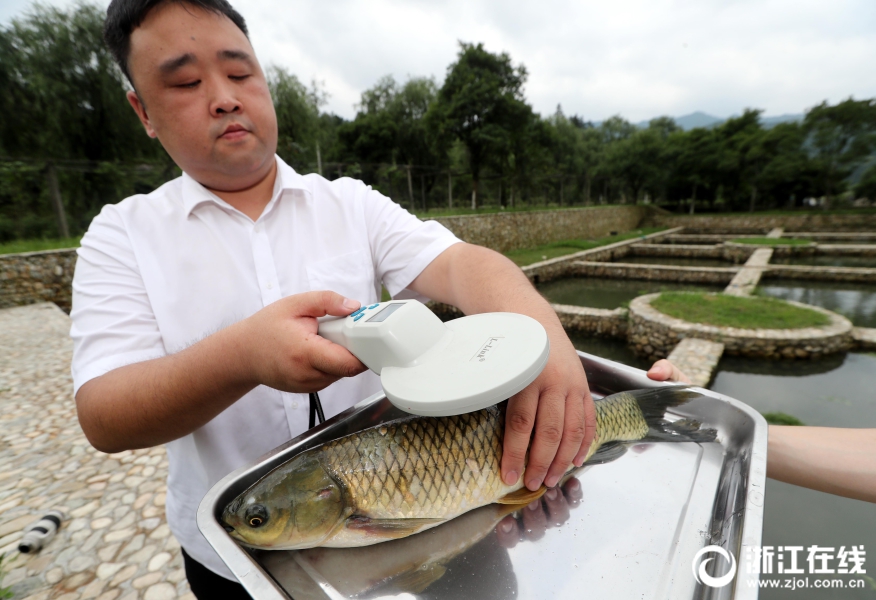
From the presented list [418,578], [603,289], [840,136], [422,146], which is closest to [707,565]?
[418,578]

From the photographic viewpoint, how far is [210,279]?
102 centimetres

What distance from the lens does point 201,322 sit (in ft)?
3.28

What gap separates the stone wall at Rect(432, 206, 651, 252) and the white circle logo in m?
8.84

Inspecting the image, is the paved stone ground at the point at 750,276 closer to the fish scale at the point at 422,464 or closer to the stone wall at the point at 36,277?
the fish scale at the point at 422,464

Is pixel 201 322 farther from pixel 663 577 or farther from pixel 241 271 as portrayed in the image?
pixel 663 577

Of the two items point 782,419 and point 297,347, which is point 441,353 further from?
point 782,419

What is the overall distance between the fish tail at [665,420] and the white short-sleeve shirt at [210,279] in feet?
2.14

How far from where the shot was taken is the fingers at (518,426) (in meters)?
0.68

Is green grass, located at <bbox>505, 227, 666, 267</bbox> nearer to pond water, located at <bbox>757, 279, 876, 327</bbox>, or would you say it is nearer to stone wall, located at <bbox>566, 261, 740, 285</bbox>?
stone wall, located at <bbox>566, 261, 740, 285</bbox>

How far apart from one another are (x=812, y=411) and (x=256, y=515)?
17.8ft

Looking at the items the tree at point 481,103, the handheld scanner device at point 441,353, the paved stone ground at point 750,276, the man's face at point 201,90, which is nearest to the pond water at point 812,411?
the handheld scanner device at point 441,353

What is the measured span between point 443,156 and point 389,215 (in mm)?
18969

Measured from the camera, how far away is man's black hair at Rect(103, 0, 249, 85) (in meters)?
0.92

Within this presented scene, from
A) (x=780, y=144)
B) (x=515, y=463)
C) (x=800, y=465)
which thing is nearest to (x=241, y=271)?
(x=515, y=463)
